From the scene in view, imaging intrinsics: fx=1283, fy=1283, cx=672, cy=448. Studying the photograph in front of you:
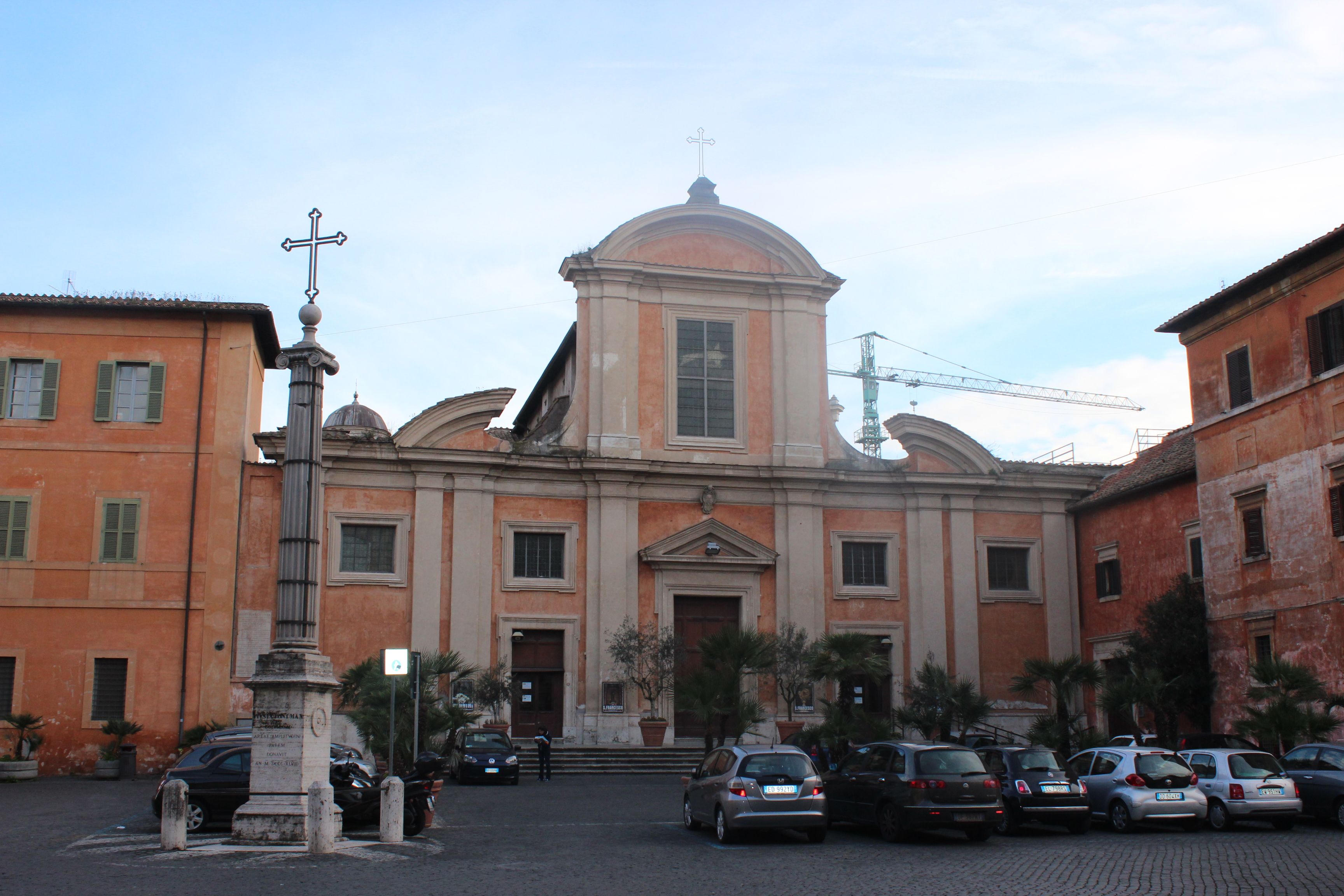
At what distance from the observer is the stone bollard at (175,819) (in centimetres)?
1419

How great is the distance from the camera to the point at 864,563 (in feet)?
111

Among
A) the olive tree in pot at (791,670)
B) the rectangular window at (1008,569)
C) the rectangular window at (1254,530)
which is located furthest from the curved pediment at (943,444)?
the rectangular window at (1254,530)

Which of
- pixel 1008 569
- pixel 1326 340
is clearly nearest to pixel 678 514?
pixel 1008 569

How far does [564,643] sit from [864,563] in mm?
8210

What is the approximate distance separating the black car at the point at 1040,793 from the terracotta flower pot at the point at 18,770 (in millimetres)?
19652

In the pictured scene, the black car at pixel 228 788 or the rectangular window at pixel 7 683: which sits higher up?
the rectangular window at pixel 7 683

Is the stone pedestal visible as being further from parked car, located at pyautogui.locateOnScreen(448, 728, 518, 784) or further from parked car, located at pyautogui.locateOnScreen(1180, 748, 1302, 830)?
parked car, located at pyautogui.locateOnScreen(1180, 748, 1302, 830)

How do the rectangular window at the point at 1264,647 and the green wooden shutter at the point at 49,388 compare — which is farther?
the green wooden shutter at the point at 49,388

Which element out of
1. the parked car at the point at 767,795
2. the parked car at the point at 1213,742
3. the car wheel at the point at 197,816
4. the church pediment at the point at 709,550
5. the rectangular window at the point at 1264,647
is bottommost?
the car wheel at the point at 197,816

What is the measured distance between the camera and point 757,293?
34344mm

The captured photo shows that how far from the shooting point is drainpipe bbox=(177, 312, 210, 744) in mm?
28156

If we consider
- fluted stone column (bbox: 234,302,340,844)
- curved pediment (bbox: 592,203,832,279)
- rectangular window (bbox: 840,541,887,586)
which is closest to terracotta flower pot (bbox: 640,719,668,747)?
rectangular window (bbox: 840,541,887,586)

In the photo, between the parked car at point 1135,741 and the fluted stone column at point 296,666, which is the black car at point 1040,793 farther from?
the fluted stone column at point 296,666

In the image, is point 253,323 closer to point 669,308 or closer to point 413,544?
point 413,544
